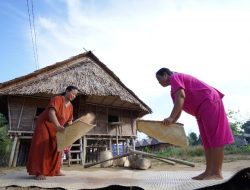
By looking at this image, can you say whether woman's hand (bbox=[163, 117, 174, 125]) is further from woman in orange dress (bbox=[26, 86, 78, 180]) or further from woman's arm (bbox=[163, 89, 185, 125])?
woman in orange dress (bbox=[26, 86, 78, 180])

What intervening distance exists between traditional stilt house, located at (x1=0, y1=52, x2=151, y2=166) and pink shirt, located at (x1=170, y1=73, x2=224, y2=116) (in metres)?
8.50

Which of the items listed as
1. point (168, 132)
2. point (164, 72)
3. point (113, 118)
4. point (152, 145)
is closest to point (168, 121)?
point (168, 132)

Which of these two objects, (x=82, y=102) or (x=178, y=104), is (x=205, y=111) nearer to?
(x=178, y=104)

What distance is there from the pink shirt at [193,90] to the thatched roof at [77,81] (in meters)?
8.49

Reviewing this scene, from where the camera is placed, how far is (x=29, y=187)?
377 centimetres

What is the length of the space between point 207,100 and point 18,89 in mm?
9606

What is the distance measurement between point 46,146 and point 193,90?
95.4 inches

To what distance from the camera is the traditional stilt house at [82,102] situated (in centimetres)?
1201

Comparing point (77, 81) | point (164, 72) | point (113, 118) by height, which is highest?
point (77, 81)

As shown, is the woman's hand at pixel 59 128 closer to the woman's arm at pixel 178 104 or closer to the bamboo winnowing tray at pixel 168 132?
the bamboo winnowing tray at pixel 168 132

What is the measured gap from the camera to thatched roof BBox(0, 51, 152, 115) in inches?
471

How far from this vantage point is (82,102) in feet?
43.8

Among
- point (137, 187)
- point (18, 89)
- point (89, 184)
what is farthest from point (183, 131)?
point (18, 89)

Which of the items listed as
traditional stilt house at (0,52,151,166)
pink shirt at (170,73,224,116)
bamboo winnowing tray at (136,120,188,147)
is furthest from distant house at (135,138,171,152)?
pink shirt at (170,73,224,116)
